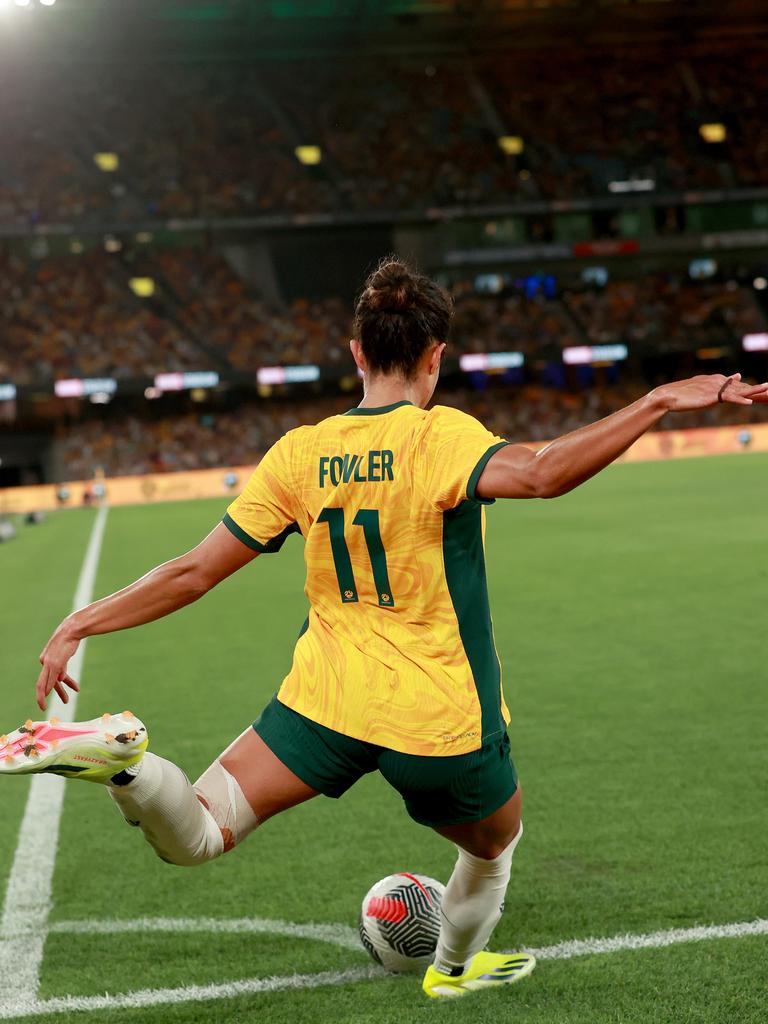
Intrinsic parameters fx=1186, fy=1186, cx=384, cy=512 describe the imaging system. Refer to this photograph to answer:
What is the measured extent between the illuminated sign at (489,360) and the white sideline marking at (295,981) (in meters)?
41.3

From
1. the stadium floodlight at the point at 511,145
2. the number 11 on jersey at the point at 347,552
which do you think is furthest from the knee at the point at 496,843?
the stadium floodlight at the point at 511,145

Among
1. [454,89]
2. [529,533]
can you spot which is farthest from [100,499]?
[454,89]

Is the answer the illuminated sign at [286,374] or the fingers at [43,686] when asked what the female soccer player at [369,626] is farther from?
the illuminated sign at [286,374]

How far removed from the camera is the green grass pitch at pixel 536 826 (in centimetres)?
356

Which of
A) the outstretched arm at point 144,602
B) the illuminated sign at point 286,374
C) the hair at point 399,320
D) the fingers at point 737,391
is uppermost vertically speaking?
the illuminated sign at point 286,374

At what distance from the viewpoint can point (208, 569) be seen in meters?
3.19

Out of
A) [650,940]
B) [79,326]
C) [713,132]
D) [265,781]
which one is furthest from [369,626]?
[713,132]

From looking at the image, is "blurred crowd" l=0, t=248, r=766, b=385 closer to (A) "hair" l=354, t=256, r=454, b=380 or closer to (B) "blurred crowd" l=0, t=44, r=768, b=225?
(B) "blurred crowd" l=0, t=44, r=768, b=225

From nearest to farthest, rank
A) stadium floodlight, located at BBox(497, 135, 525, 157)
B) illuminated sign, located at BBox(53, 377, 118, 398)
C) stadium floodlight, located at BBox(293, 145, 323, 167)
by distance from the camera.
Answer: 1. illuminated sign, located at BBox(53, 377, 118, 398)
2. stadium floodlight, located at BBox(293, 145, 323, 167)
3. stadium floodlight, located at BBox(497, 135, 525, 157)

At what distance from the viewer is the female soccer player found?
2883 mm

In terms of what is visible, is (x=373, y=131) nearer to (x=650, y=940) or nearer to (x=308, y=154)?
(x=308, y=154)

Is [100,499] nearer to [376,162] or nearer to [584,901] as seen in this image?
[376,162]

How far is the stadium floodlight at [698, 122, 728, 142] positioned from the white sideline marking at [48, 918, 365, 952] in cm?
4674

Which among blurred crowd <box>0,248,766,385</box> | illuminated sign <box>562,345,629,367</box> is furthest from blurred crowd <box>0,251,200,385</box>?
illuminated sign <box>562,345,629,367</box>
